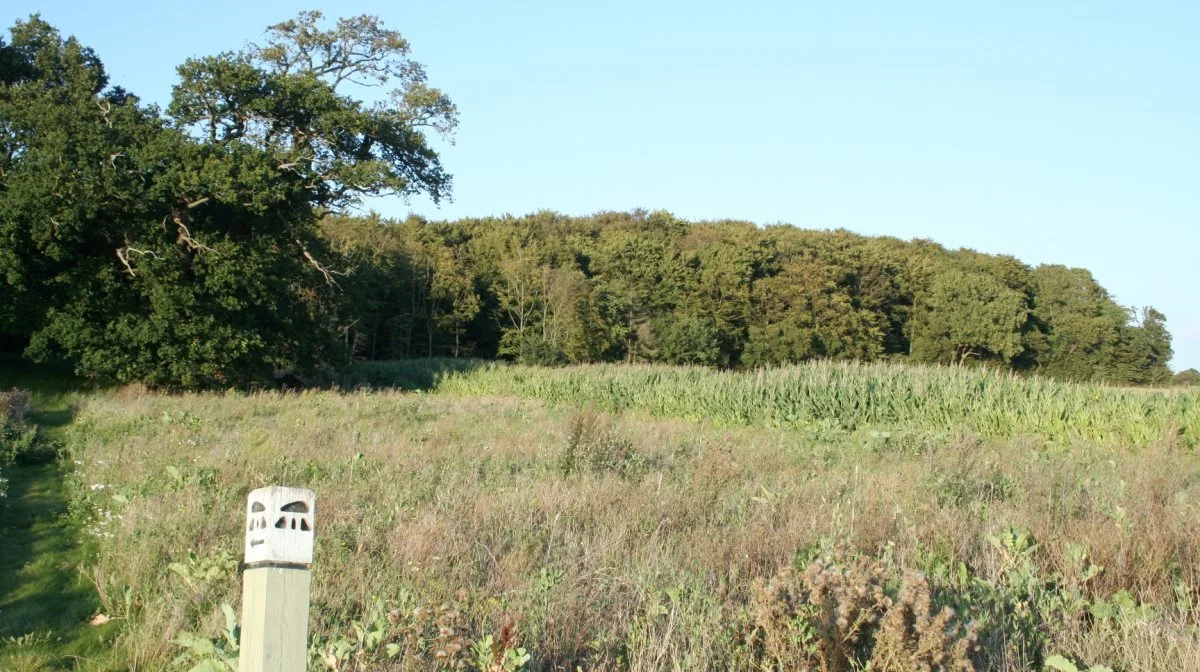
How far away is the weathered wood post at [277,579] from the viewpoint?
3.20 metres

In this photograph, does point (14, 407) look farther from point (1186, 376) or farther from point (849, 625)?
point (1186, 376)

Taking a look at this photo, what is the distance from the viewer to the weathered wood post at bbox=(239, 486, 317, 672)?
320 centimetres

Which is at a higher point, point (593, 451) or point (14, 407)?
point (593, 451)

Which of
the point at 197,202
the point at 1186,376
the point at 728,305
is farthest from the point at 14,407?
the point at 1186,376

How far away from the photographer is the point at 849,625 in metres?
4.76

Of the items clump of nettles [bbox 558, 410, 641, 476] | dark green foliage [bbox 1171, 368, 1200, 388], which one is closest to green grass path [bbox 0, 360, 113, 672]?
clump of nettles [bbox 558, 410, 641, 476]

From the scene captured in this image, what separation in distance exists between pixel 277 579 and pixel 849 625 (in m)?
2.83

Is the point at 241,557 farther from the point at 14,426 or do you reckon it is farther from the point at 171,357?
the point at 171,357

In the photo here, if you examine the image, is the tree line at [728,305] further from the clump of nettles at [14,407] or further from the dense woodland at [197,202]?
the clump of nettles at [14,407]

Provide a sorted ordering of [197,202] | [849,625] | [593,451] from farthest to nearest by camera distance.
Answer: [197,202] < [593,451] < [849,625]

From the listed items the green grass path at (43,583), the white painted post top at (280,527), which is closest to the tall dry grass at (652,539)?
the green grass path at (43,583)

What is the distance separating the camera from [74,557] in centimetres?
804

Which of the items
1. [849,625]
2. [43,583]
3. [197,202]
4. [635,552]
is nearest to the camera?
[849,625]

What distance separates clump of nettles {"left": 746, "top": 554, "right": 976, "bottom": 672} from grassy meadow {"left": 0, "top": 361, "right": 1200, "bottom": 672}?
0.01m
